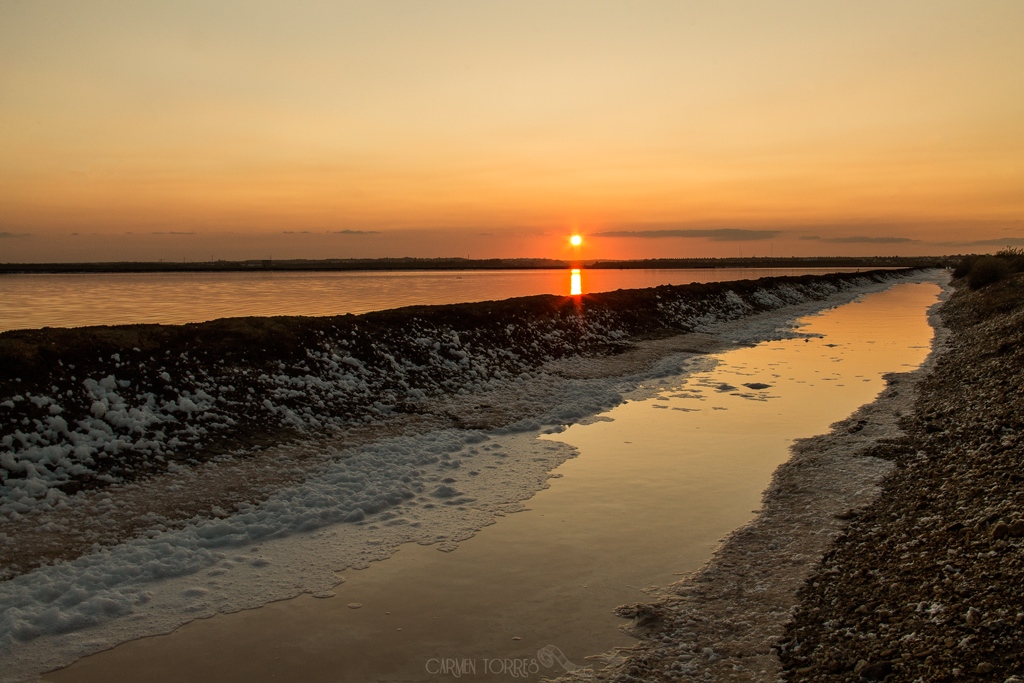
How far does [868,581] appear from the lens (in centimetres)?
660

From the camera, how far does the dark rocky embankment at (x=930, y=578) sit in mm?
5102

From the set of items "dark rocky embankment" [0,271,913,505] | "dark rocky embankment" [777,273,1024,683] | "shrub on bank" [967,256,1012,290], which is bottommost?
"dark rocky embankment" [777,273,1024,683]

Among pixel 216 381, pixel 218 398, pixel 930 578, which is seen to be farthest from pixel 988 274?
pixel 218 398

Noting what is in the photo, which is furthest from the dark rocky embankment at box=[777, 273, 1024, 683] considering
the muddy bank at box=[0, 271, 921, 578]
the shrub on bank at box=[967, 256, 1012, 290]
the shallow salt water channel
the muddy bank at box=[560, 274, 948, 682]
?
the shrub on bank at box=[967, 256, 1012, 290]

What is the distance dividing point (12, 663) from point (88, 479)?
480 cm

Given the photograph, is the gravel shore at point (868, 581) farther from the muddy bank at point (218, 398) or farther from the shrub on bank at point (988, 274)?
the shrub on bank at point (988, 274)

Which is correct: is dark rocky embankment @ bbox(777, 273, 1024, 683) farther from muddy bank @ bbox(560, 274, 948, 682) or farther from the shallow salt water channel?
the shallow salt water channel

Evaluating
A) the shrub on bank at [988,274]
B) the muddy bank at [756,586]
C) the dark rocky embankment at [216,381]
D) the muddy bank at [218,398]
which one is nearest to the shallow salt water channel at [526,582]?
the muddy bank at [756,586]

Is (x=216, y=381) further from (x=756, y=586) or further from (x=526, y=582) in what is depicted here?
(x=756, y=586)

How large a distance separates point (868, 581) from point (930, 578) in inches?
22.4

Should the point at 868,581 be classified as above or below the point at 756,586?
above

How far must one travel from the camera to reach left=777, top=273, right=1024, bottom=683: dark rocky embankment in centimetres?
510

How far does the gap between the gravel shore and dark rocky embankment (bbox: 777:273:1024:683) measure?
Answer: 16 mm

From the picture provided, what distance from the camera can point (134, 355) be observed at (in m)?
13.4
